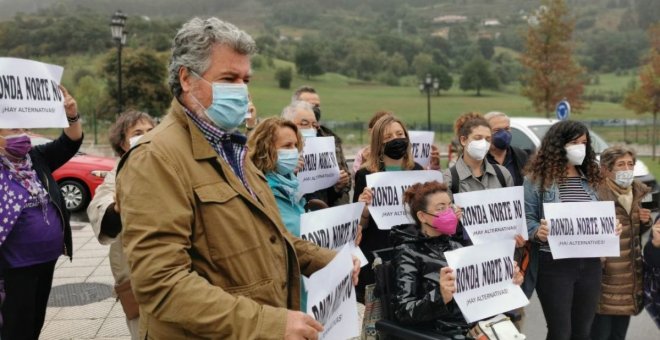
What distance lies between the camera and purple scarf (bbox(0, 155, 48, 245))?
3545 millimetres

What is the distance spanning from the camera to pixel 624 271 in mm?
4590

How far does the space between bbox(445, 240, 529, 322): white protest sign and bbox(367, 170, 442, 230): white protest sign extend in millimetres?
1172

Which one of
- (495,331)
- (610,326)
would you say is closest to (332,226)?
(495,331)

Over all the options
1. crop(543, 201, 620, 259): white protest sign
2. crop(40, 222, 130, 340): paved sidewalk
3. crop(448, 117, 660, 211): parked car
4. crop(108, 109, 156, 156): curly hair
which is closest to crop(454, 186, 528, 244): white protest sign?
crop(543, 201, 620, 259): white protest sign

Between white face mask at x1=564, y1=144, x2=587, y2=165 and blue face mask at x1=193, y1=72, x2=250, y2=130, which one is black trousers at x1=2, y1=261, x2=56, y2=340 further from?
white face mask at x1=564, y1=144, x2=587, y2=165

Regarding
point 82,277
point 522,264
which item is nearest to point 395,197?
point 522,264

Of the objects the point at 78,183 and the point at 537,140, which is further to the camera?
the point at 78,183

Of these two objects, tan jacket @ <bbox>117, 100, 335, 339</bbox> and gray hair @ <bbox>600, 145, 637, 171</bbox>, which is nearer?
tan jacket @ <bbox>117, 100, 335, 339</bbox>

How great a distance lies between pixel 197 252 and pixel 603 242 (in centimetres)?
338

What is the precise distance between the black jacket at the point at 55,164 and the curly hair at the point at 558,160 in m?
3.40

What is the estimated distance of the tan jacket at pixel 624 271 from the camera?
14.9ft

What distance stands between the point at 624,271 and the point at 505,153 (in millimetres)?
1618

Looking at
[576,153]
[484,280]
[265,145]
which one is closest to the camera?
[484,280]

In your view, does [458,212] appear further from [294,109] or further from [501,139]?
[294,109]
